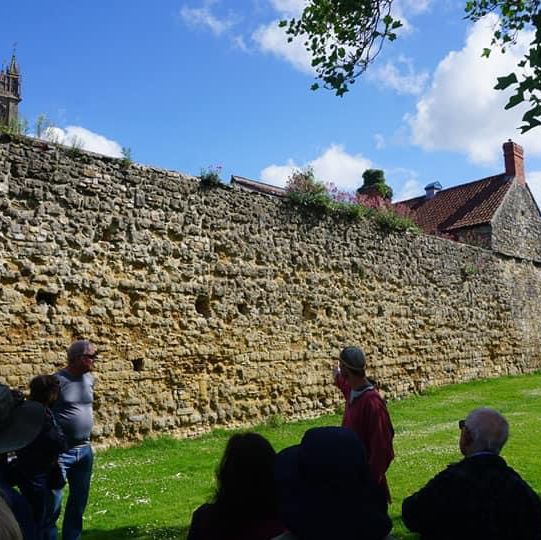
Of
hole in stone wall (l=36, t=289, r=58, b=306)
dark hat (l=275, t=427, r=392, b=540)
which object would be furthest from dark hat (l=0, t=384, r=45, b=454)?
hole in stone wall (l=36, t=289, r=58, b=306)

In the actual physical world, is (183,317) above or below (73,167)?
below

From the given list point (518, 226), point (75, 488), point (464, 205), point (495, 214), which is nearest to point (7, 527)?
point (75, 488)

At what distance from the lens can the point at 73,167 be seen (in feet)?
27.6

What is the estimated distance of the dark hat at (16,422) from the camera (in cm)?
300

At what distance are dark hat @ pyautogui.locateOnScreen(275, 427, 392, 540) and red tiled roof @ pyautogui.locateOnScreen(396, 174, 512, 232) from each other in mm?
18243

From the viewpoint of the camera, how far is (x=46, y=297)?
796 cm

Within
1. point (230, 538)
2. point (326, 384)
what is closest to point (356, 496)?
point (230, 538)

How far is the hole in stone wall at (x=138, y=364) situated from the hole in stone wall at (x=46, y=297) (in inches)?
58.4

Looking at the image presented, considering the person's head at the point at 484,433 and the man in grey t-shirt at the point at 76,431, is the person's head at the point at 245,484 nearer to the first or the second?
the person's head at the point at 484,433

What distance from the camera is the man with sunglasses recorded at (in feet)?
8.36

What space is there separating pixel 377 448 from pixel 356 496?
1820 mm

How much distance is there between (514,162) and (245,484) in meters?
21.9

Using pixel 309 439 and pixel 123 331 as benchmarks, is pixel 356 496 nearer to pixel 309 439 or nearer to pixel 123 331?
pixel 309 439

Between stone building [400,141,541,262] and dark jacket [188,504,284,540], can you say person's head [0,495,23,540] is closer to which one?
dark jacket [188,504,284,540]
